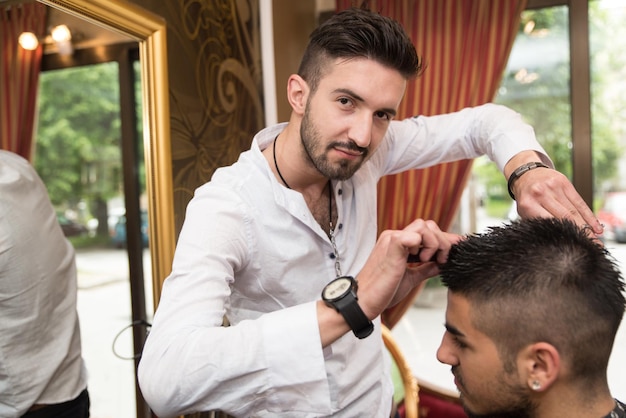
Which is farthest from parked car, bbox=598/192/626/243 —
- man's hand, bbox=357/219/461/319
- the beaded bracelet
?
man's hand, bbox=357/219/461/319

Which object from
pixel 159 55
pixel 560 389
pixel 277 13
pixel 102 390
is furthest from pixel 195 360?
pixel 277 13

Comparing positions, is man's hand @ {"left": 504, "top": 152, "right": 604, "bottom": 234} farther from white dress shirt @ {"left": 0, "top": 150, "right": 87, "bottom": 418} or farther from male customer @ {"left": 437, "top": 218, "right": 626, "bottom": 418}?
white dress shirt @ {"left": 0, "top": 150, "right": 87, "bottom": 418}

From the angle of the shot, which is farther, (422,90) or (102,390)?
(422,90)

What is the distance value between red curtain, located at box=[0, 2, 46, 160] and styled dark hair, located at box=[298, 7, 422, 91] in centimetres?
63

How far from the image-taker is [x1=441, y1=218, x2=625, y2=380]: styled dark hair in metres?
0.91

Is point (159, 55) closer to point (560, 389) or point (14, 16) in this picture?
point (14, 16)

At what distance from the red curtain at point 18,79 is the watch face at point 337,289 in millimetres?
633

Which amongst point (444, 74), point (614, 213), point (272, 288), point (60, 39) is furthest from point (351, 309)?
point (614, 213)

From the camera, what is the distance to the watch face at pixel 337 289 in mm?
848

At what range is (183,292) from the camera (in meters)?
0.90

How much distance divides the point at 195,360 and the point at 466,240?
23.0 inches

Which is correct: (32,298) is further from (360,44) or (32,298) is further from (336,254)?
(360,44)

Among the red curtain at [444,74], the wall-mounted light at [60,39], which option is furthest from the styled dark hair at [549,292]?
the red curtain at [444,74]

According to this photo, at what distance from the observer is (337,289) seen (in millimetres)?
867
